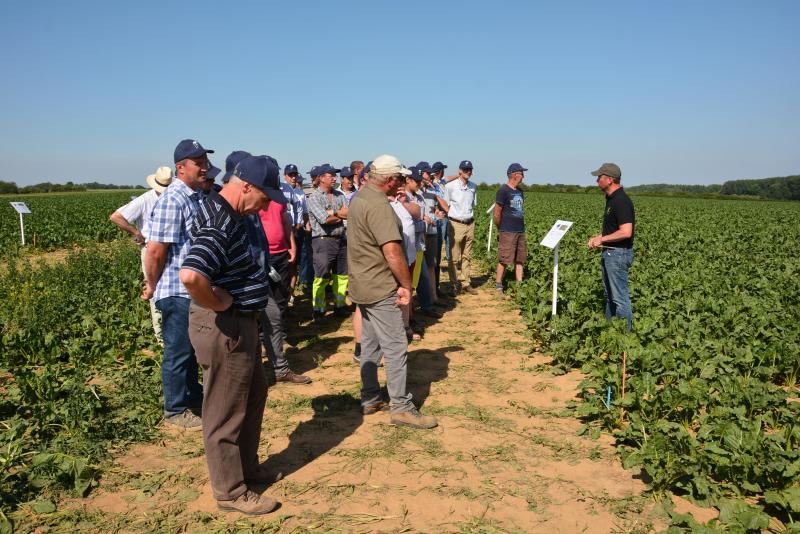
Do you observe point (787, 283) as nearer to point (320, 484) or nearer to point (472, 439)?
point (472, 439)

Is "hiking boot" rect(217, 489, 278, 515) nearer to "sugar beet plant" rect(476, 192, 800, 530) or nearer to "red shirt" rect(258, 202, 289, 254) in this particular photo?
"sugar beet plant" rect(476, 192, 800, 530)

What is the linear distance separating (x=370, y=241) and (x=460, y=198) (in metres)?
5.64

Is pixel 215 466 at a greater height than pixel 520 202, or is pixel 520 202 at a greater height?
pixel 520 202

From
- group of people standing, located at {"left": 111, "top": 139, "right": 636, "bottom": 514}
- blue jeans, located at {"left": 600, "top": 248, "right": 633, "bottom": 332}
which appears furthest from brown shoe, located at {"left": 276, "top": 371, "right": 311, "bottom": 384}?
blue jeans, located at {"left": 600, "top": 248, "right": 633, "bottom": 332}

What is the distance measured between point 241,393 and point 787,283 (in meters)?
9.65

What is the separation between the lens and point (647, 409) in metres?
4.73

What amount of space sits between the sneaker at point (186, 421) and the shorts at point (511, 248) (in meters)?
6.42

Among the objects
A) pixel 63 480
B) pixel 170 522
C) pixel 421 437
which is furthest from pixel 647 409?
pixel 63 480

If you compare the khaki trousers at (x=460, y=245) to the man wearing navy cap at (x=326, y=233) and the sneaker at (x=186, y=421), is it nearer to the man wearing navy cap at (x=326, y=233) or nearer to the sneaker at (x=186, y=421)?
the man wearing navy cap at (x=326, y=233)

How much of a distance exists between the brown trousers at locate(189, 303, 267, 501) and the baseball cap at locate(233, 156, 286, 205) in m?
0.77

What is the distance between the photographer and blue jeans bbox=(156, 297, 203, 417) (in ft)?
14.9

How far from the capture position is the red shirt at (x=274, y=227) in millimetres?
6508

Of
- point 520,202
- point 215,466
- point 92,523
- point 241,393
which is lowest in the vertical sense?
point 92,523

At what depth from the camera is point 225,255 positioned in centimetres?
317
